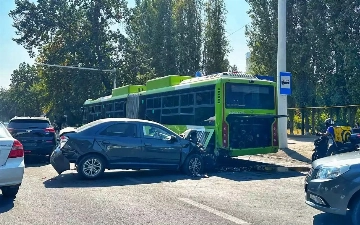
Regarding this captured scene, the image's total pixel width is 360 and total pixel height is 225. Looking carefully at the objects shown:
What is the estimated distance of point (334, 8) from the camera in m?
26.6

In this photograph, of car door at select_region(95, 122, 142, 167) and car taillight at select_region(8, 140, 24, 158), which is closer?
car taillight at select_region(8, 140, 24, 158)

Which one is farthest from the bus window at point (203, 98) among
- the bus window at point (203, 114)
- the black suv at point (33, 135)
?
the black suv at point (33, 135)

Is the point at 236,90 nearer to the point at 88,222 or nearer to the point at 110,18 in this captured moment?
the point at 88,222

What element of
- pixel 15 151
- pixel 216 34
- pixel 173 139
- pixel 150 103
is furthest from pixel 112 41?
pixel 15 151

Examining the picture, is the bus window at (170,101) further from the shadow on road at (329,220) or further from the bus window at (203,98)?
the shadow on road at (329,220)

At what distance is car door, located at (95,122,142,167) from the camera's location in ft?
37.9

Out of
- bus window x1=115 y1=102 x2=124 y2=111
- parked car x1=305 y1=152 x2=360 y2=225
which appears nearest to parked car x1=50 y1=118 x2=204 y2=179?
parked car x1=305 y1=152 x2=360 y2=225

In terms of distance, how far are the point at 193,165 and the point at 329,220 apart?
5.70 meters

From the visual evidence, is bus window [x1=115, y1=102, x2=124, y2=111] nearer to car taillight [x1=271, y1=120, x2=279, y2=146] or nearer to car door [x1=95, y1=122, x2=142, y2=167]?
car taillight [x1=271, y1=120, x2=279, y2=146]

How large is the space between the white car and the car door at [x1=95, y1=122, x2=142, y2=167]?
3.16 m

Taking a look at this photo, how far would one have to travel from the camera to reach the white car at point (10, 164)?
8.15 metres

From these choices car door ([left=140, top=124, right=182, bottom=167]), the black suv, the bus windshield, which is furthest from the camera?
the black suv

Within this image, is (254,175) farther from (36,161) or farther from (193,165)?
(36,161)

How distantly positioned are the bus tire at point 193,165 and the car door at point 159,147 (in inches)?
10.4
